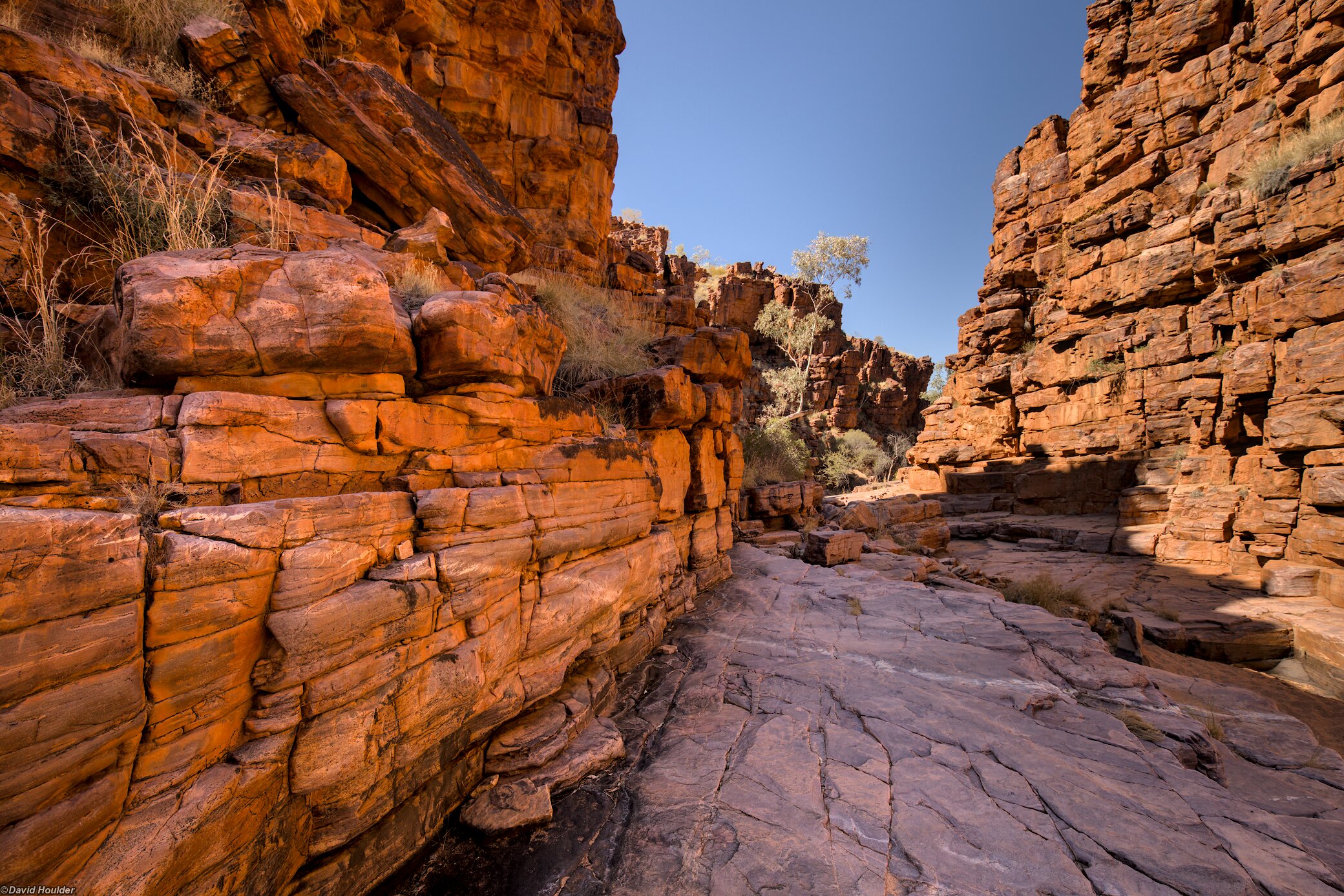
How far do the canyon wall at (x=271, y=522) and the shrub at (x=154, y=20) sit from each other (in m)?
0.16

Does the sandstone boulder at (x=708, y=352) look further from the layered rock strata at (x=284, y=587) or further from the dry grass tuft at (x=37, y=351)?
the dry grass tuft at (x=37, y=351)

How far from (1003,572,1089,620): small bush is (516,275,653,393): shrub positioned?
790 centimetres

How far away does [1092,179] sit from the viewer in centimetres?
1778

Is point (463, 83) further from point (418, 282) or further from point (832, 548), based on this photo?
point (832, 548)

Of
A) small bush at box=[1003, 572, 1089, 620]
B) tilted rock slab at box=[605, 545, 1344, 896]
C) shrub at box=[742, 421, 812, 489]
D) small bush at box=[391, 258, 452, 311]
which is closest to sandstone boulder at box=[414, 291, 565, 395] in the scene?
small bush at box=[391, 258, 452, 311]

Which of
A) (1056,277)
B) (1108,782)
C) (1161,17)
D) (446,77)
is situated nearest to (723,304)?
(1056,277)

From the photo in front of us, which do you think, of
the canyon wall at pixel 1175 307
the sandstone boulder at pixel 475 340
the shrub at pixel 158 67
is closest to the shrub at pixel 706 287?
the canyon wall at pixel 1175 307

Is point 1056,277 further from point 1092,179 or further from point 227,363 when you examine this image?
point 227,363

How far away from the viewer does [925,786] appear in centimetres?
323

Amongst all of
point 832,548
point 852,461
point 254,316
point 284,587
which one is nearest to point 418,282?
point 254,316

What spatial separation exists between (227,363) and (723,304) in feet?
126

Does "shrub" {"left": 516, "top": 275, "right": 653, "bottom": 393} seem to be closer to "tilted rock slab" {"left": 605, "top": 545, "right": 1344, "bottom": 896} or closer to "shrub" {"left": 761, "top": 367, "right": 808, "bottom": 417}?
"tilted rock slab" {"left": 605, "top": 545, "right": 1344, "bottom": 896}

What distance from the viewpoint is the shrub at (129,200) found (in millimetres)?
3104

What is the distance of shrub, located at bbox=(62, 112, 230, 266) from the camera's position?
310 cm
